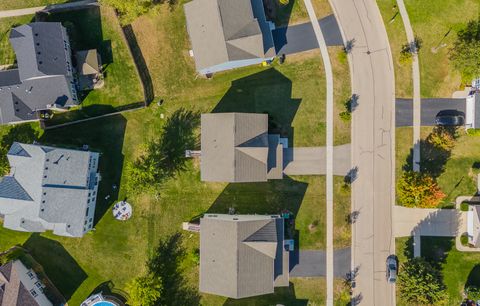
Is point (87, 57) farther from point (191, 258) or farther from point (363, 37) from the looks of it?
point (363, 37)

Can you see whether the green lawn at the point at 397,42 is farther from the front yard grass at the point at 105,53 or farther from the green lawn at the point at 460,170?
the front yard grass at the point at 105,53

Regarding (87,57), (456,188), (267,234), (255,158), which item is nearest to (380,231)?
(456,188)

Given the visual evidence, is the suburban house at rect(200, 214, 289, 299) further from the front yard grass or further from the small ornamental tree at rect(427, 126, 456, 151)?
the small ornamental tree at rect(427, 126, 456, 151)

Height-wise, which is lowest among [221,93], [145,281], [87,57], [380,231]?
[145,281]

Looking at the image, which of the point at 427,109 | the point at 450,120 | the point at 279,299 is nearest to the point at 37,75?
the point at 279,299

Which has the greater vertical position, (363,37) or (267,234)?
(363,37)

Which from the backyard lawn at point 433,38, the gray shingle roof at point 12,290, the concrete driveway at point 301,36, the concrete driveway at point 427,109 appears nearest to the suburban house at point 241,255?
the concrete driveway at point 427,109
